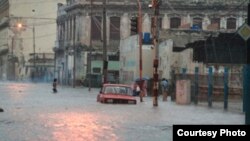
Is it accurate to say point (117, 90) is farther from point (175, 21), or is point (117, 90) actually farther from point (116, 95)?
point (175, 21)

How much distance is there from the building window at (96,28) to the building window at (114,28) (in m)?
1.77

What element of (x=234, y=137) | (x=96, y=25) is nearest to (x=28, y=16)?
(x=96, y=25)

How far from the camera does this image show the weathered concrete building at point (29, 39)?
4764 inches

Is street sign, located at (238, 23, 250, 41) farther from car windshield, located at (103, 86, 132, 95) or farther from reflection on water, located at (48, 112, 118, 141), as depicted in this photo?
car windshield, located at (103, 86, 132, 95)

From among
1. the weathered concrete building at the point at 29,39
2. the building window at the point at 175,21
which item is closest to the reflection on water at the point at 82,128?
the building window at the point at 175,21

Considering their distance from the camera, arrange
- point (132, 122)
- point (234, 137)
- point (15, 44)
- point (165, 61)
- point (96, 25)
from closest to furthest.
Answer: point (234, 137) → point (132, 122) → point (165, 61) → point (96, 25) → point (15, 44)

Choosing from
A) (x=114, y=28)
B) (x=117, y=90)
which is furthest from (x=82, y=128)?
(x=114, y=28)

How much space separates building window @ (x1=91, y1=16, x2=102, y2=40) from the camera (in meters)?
84.8

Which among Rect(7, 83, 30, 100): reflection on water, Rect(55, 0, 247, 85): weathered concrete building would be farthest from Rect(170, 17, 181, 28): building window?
Rect(7, 83, 30, 100): reflection on water

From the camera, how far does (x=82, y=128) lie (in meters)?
19.2

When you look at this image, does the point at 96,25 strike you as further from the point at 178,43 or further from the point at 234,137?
the point at 234,137

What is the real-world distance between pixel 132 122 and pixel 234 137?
11.9m

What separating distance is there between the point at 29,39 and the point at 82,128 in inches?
4151

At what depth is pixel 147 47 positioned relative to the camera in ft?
214
